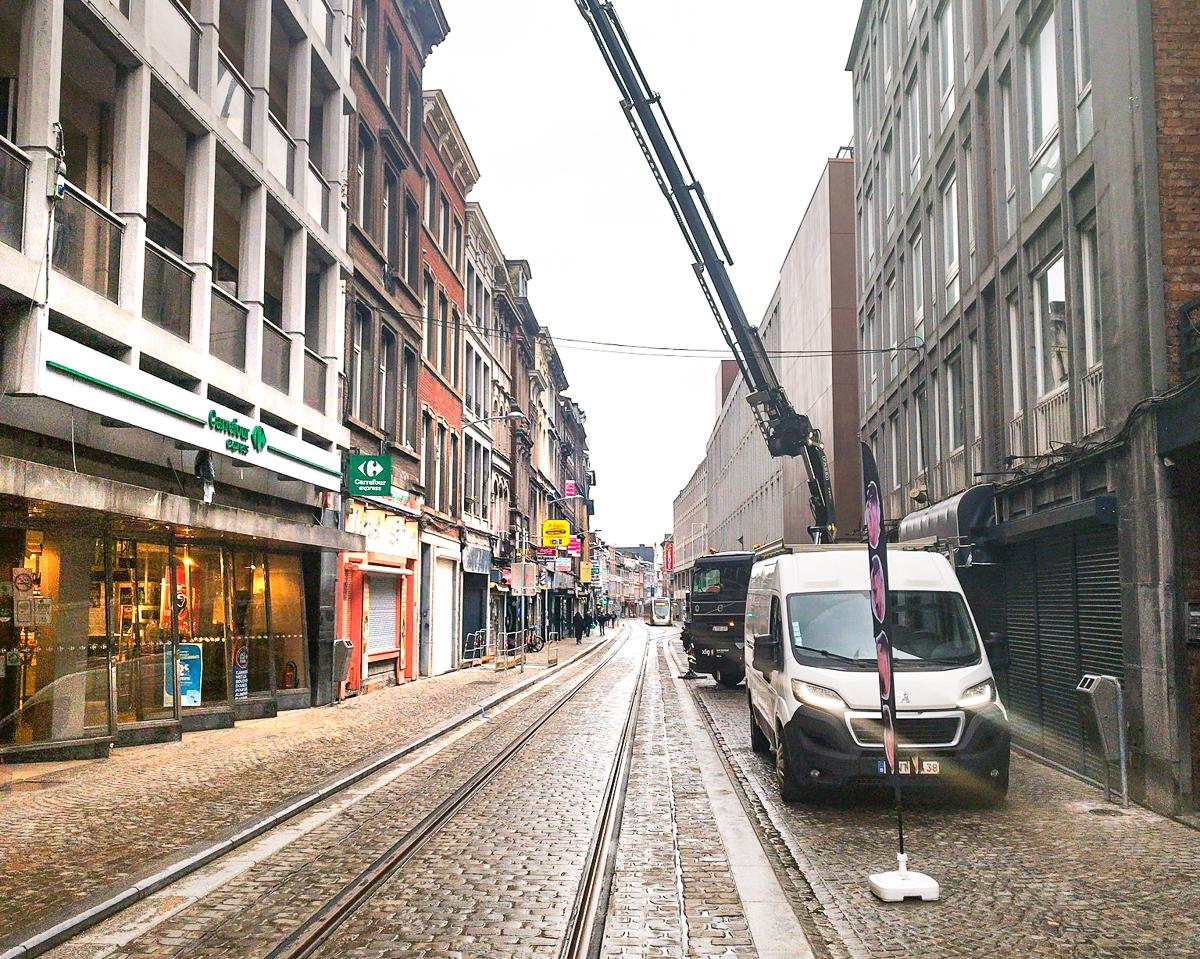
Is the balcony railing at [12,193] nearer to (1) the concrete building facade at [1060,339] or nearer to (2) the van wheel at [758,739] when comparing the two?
(2) the van wheel at [758,739]

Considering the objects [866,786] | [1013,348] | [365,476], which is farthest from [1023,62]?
[365,476]

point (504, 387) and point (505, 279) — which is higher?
point (505, 279)

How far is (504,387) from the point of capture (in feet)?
158

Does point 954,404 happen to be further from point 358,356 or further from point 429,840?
point 429,840

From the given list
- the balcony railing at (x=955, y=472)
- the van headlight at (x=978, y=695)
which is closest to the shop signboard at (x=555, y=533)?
the balcony railing at (x=955, y=472)

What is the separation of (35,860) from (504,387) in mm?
40842

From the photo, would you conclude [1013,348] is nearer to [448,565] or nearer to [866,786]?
[866,786]

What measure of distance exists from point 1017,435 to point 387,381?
15.9 meters

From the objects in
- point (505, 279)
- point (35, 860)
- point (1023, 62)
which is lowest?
point (35, 860)

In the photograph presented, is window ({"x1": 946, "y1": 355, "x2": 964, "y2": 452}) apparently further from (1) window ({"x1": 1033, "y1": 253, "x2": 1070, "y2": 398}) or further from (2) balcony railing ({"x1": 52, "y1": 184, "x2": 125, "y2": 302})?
(2) balcony railing ({"x1": 52, "y1": 184, "x2": 125, "y2": 302})

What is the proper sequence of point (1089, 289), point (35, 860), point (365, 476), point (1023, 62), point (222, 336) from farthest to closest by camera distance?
point (365, 476), point (222, 336), point (1023, 62), point (1089, 289), point (35, 860)

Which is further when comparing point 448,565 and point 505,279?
point 505,279

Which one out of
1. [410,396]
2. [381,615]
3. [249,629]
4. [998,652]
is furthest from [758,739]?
[410,396]

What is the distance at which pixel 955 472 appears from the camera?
65.5 ft
